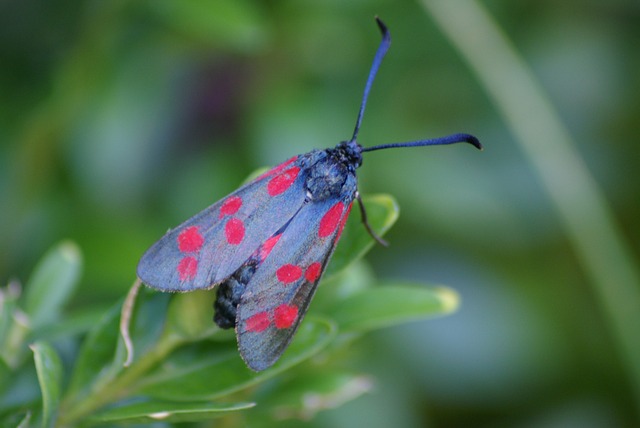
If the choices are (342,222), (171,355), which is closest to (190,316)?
(171,355)

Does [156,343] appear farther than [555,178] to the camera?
No

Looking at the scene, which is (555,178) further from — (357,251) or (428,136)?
(357,251)

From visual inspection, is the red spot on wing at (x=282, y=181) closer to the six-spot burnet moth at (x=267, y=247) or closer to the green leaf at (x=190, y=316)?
the six-spot burnet moth at (x=267, y=247)

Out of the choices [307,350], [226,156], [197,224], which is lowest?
[307,350]

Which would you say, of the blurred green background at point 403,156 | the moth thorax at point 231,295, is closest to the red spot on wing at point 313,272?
the moth thorax at point 231,295

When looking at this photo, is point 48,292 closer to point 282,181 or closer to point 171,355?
point 171,355

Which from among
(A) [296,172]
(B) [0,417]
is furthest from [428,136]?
(B) [0,417]
